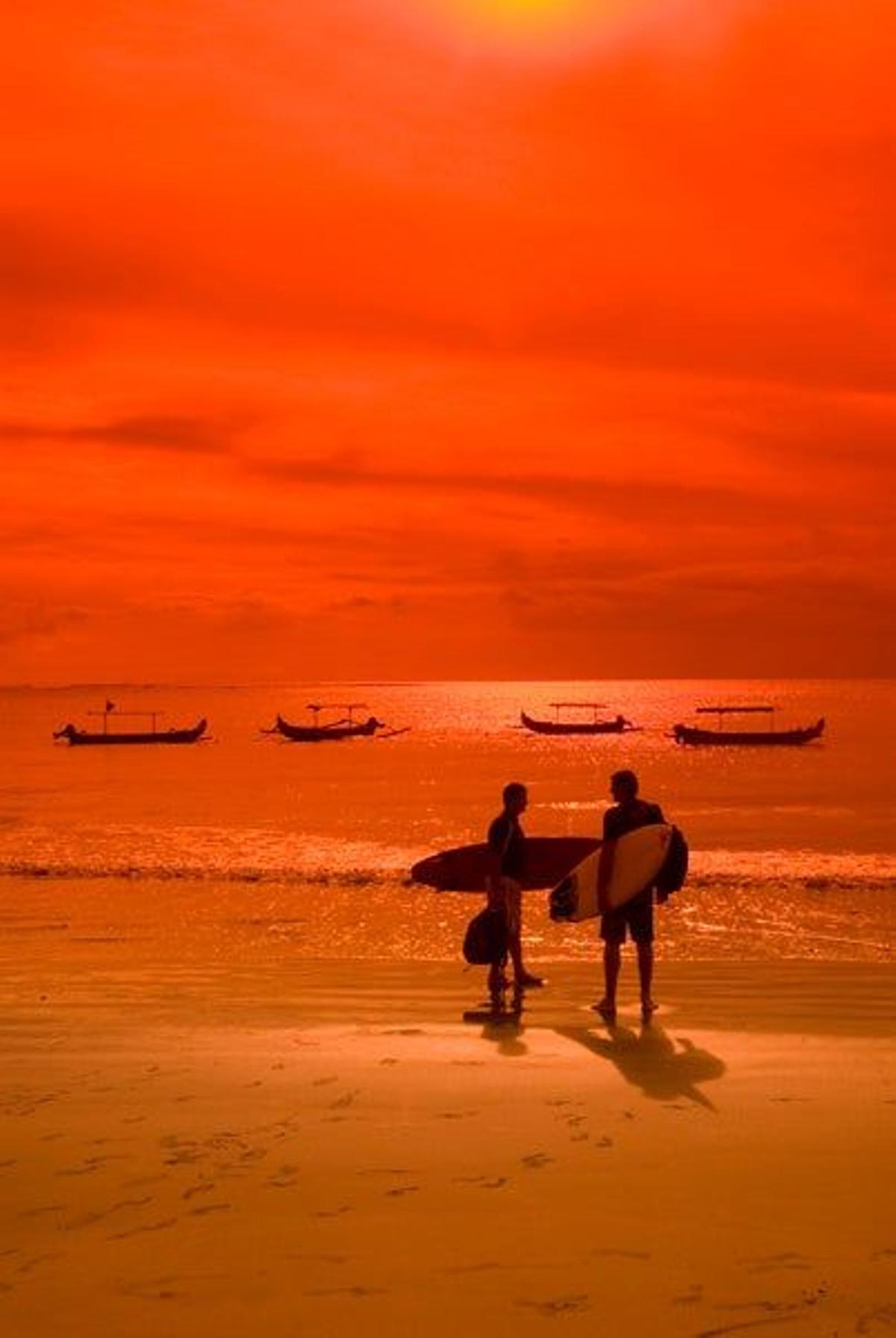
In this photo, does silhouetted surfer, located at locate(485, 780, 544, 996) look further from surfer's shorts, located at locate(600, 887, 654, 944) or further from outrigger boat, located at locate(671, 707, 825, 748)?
outrigger boat, located at locate(671, 707, 825, 748)

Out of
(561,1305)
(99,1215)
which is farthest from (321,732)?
(561,1305)

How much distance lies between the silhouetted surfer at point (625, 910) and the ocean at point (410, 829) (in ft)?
24.2

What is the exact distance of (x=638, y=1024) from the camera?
1159cm

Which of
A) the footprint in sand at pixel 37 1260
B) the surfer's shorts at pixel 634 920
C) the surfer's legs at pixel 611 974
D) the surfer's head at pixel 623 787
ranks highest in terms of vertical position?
the surfer's head at pixel 623 787

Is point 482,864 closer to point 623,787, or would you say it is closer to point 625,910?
point 625,910

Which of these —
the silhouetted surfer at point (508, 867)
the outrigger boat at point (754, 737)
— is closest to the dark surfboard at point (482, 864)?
the silhouetted surfer at point (508, 867)

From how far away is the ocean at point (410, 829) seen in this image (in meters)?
24.1

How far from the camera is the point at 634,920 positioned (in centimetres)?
1148

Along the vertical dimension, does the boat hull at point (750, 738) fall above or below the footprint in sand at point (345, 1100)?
above

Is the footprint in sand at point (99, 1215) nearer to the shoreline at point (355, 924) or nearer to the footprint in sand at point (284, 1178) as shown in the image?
the footprint in sand at point (284, 1178)

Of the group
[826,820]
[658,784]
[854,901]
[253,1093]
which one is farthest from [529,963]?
[658,784]

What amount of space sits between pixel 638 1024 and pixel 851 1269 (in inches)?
228

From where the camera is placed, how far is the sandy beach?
18.3 feet

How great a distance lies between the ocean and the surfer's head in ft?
27.3
